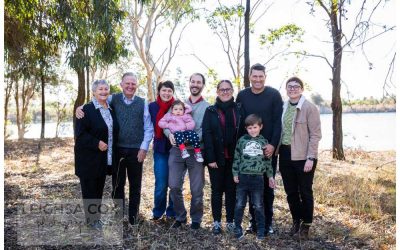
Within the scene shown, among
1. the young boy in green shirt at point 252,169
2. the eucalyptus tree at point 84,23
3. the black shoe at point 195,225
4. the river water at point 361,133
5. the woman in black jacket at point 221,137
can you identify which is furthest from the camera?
the river water at point 361,133

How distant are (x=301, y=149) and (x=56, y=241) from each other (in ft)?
8.14

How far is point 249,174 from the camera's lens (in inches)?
155

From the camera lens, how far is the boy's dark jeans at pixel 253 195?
394cm

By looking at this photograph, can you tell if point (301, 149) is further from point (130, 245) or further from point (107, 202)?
point (107, 202)

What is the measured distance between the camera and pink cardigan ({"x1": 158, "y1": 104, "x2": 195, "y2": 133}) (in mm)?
4125

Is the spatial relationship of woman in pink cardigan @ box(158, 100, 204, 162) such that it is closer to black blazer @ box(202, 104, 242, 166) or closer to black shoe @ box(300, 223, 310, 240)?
black blazer @ box(202, 104, 242, 166)

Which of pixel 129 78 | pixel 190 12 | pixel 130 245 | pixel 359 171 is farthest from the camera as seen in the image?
pixel 190 12

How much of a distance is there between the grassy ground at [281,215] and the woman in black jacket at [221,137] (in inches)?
19.3

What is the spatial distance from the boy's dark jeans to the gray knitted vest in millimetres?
1134

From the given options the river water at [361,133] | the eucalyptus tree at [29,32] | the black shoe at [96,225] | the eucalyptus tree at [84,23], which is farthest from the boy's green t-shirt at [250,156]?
the eucalyptus tree at [29,32]

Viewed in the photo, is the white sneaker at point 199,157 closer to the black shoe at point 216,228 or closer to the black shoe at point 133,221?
the black shoe at point 216,228

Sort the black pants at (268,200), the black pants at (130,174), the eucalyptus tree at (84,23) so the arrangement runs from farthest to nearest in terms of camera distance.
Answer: the eucalyptus tree at (84,23), the black pants at (130,174), the black pants at (268,200)

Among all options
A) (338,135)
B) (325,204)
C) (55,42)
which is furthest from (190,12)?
(325,204)

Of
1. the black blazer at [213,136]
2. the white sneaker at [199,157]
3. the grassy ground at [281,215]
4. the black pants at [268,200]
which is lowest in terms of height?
the grassy ground at [281,215]
